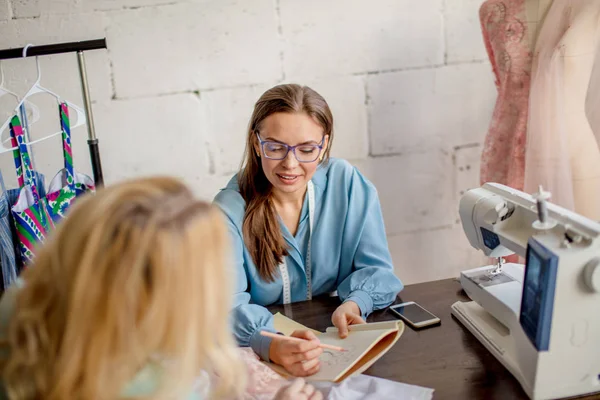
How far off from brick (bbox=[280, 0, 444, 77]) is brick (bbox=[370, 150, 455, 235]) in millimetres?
400

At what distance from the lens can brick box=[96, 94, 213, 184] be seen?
7.13 ft

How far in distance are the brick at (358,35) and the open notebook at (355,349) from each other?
4.01ft

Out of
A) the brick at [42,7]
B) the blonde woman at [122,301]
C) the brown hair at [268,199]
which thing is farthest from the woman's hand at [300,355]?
the brick at [42,7]

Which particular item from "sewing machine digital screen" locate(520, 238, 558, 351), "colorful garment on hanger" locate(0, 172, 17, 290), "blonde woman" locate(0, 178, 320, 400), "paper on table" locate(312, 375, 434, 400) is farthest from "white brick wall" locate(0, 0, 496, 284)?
"blonde woman" locate(0, 178, 320, 400)

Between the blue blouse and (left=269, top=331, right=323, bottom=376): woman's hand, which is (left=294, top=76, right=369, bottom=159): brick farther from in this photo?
(left=269, top=331, right=323, bottom=376): woman's hand

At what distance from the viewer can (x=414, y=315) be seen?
145 cm

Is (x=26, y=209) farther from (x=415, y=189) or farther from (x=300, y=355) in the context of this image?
(x=415, y=189)

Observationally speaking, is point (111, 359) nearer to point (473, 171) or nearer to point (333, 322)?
point (333, 322)

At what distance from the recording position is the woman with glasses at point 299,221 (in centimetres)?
157

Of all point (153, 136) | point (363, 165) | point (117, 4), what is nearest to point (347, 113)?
point (363, 165)

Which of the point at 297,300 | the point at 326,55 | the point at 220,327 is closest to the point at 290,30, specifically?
the point at 326,55

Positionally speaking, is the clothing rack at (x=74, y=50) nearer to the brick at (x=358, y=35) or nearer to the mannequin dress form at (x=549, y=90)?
the brick at (x=358, y=35)

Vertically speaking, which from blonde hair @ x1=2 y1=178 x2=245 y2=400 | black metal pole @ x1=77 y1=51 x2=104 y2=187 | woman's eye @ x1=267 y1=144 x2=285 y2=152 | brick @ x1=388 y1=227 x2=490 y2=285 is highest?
black metal pole @ x1=77 y1=51 x2=104 y2=187

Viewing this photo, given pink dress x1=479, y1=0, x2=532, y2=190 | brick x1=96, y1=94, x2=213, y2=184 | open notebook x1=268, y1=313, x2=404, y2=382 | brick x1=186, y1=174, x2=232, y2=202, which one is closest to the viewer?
open notebook x1=268, y1=313, x2=404, y2=382
